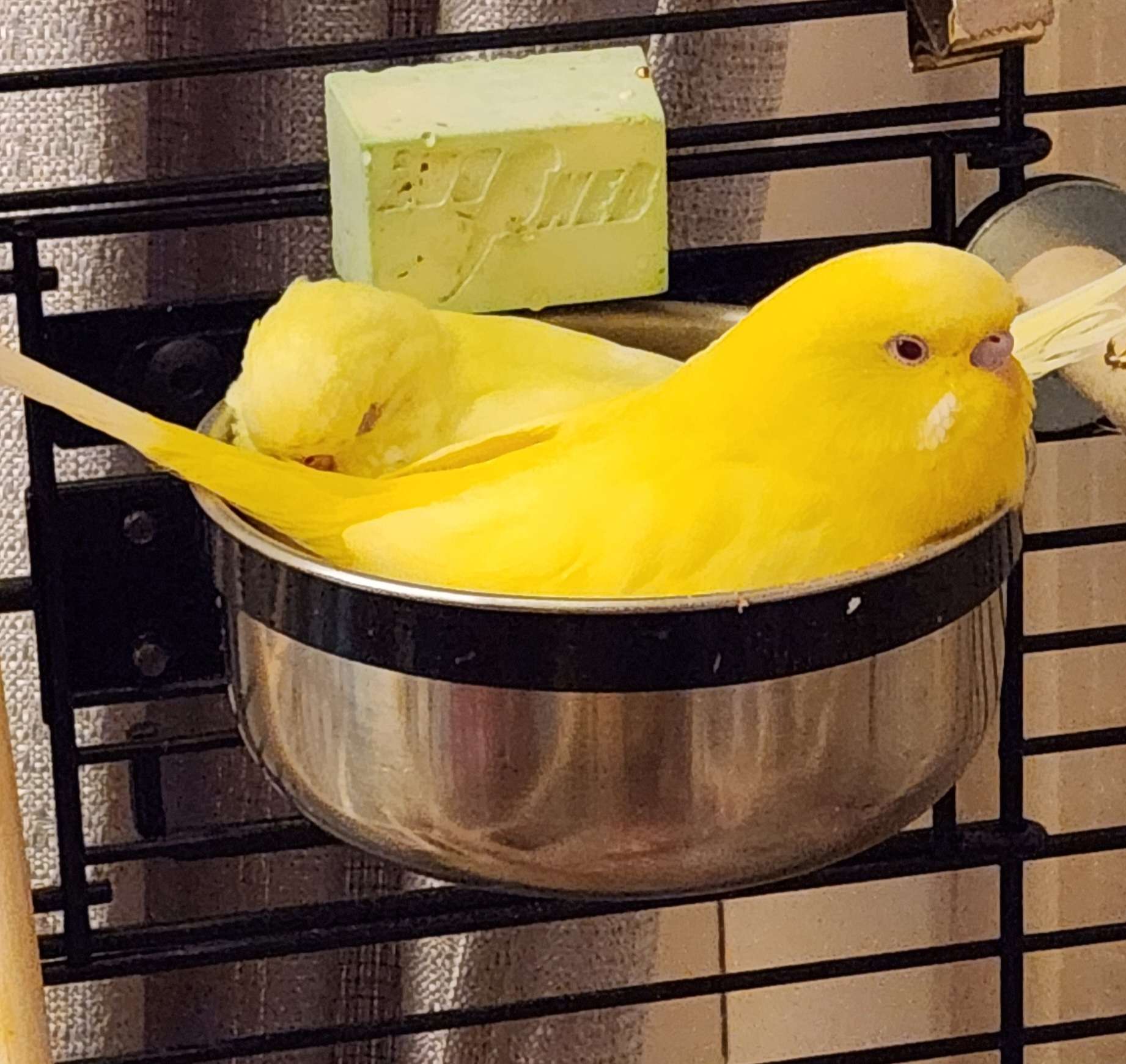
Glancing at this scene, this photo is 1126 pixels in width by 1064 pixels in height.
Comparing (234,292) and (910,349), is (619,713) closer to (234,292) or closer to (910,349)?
(910,349)

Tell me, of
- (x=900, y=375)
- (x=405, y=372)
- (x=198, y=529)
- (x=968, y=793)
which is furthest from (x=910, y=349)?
(x=968, y=793)

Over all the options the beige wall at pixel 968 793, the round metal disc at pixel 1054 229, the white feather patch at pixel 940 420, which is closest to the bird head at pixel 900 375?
the white feather patch at pixel 940 420

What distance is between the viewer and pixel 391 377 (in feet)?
1.38

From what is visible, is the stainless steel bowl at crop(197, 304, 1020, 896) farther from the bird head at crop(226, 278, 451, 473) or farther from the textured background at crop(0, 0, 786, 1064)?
the textured background at crop(0, 0, 786, 1064)

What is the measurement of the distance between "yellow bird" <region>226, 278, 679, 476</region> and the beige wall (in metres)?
0.20

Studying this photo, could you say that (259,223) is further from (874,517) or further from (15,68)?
(874,517)

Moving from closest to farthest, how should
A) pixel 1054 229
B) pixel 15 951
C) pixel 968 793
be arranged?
pixel 15 951 < pixel 1054 229 < pixel 968 793

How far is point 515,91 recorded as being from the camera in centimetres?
46

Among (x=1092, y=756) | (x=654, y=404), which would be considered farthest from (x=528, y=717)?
(x=1092, y=756)

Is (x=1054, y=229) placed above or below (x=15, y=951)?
above

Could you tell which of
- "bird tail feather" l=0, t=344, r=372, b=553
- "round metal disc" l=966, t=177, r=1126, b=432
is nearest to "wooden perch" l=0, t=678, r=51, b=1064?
"bird tail feather" l=0, t=344, r=372, b=553

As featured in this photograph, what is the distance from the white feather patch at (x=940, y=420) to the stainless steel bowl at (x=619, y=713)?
0.08 feet

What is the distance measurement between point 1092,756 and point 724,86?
11.7 inches

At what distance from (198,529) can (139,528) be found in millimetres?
16
